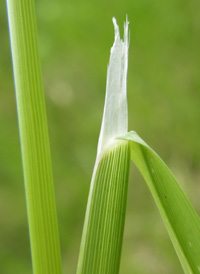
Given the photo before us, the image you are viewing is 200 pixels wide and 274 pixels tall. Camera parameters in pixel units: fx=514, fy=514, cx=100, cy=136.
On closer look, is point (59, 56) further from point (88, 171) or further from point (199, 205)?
point (199, 205)

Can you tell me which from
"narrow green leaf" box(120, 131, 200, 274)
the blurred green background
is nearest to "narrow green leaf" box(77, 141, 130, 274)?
"narrow green leaf" box(120, 131, 200, 274)

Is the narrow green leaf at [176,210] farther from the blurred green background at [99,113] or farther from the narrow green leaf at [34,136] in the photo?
the blurred green background at [99,113]

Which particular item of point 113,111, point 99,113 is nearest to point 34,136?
point 113,111

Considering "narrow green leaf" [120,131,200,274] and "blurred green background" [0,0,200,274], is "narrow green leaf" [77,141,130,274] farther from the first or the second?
"blurred green background" [0,0,200,274]

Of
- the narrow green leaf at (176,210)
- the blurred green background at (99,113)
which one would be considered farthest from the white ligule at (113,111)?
the blurred green background at (99,113)

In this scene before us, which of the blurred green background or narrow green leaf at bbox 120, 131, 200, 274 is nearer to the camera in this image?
narrow green leaf at bbox 120, 131, 200, 274

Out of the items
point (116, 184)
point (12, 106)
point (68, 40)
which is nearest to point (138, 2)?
point (68, 40)
